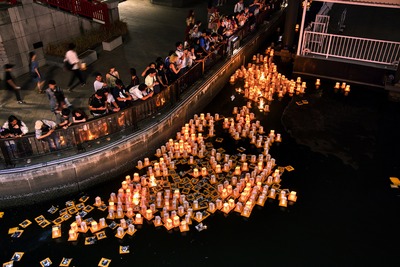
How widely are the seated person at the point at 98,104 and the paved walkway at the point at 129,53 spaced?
1.77m

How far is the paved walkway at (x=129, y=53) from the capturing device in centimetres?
1158

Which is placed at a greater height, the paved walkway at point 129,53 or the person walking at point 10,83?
the person walking at point 10,83

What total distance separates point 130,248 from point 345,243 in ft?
16.7

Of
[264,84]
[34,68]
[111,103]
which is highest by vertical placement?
[34,68]

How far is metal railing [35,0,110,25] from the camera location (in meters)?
15.2

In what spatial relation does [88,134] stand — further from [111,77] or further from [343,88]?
[343,88]

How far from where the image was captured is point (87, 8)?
15.9 meters

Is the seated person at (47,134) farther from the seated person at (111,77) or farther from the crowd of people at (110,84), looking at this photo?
the seated person at (111,77)

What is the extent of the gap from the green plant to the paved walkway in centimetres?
52

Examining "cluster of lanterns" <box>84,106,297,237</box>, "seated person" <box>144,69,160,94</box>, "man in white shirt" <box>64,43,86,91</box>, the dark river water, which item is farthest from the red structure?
the dark river water

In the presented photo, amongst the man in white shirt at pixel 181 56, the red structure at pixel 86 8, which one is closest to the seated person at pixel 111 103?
the man in white shirt at pixel 181 56

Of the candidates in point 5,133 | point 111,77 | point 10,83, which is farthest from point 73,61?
point 5,133

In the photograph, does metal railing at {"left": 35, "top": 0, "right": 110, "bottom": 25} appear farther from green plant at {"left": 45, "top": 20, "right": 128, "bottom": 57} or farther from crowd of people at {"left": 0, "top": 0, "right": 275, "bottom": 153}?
crowd of people at {"left": 0, "top": 0, "right": 275, "bottom": 153}

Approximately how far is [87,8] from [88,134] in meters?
8.44
